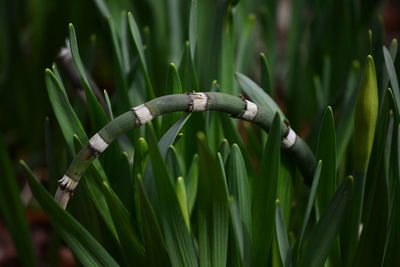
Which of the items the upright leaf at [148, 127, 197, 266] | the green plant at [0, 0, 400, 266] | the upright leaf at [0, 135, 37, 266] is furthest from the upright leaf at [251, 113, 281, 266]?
the upright leaf at [0, 135, 37, 266]

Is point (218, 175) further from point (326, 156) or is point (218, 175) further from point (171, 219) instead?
point (326, 156)

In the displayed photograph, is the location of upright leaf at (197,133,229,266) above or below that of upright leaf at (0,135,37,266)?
above

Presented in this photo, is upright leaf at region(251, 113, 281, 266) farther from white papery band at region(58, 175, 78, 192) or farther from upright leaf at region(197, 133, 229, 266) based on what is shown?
white papery band at region(58, 175, 78, 192)

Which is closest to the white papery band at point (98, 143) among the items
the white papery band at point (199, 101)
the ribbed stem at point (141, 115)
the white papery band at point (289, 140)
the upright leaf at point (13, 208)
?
the ribbed stem at point (141, 115)

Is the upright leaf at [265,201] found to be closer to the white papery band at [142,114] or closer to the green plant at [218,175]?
the green plant at [218,175]

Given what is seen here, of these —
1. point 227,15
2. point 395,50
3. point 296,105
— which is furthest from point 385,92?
point 296,105
